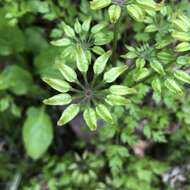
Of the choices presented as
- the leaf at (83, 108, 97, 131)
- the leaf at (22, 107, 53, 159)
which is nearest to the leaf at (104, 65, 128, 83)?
the leaf at (83, 108, 97, 131)

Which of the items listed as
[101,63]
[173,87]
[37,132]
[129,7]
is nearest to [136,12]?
[129,7]

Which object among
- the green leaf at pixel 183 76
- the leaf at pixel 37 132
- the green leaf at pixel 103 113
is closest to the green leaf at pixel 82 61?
the green leaf at pixel 103 113

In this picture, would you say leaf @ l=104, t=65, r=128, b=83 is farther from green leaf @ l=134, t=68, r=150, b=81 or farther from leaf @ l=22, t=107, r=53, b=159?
leaf @ l=22, t=107, r=53, b=159

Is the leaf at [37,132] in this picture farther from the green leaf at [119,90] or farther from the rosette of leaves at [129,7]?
the rosette of leaves at [129,7]

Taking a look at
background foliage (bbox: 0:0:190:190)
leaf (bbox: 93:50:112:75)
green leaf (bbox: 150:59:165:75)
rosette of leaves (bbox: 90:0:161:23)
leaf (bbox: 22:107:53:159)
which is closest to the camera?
rosette of leaves (bbox: 90:0:161:23)

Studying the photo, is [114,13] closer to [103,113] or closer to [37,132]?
[103,113]

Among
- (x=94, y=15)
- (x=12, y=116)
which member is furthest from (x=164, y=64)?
(x=12, y=116)
